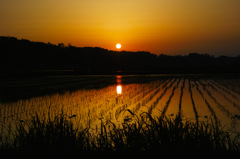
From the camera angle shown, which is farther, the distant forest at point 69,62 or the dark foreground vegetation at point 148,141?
the distant forest at point 69,62

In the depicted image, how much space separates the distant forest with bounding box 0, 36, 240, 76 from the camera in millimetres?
46062

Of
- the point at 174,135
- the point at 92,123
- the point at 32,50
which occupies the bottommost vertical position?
the point at 92,123

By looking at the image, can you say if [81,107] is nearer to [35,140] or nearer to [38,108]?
[38,108]

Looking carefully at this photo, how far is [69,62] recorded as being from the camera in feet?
228

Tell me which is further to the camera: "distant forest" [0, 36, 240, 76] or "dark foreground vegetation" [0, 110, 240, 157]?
"distant forest" [0, 36, 240, 76]

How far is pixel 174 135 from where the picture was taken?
15.8 ft

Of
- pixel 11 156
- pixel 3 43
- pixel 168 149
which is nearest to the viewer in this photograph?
pixel 168 149

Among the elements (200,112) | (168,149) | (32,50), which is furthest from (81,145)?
(32,50)

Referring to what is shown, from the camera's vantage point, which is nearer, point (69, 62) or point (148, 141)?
point (148, 141)

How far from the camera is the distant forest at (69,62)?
46062 mm

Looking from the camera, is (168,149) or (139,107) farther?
(139,107)

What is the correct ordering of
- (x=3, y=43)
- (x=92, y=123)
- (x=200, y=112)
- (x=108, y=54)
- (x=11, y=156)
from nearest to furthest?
(x=11, y=156) → (x=92, y=123) → (x=200, y=112) → (x=3, y=43) → (x=108, y=54)

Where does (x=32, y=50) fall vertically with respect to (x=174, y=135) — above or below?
above

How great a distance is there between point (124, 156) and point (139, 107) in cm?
720
